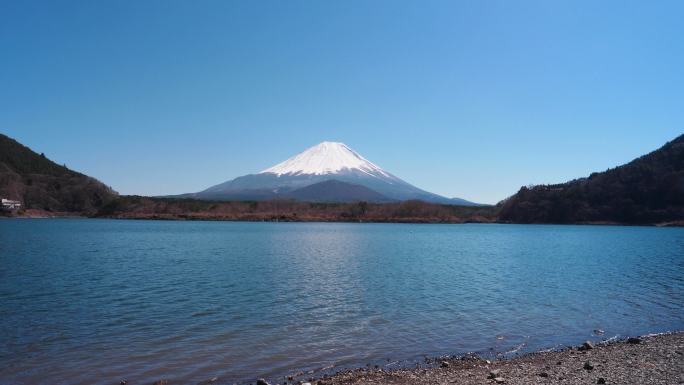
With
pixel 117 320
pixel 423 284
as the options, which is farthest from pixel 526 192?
pixel 117 320

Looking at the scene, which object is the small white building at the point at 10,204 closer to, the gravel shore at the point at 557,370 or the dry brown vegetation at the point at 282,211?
the dry brown vegetation at the point at 282,211

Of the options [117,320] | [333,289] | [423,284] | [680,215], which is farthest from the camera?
[680,215]

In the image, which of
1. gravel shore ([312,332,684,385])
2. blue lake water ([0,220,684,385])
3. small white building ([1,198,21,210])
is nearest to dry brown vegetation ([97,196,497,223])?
small white building ([1,198,21,210])

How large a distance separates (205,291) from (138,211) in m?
145

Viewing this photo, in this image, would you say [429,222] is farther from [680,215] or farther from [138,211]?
[138,211]

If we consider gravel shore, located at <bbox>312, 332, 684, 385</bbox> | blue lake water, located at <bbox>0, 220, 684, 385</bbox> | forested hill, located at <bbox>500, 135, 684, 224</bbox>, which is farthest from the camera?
forested hill, located at <bbox>500, 135, 684, 224</bbox>

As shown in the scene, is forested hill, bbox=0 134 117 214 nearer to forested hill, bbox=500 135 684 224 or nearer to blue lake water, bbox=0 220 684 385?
blue lake water, bbox=0 220 684 385

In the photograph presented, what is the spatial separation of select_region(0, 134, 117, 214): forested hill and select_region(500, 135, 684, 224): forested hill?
137 metres

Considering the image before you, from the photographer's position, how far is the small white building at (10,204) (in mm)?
130000

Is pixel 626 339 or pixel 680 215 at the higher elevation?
pixel 680 215

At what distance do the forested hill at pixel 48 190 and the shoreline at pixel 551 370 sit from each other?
519 ft

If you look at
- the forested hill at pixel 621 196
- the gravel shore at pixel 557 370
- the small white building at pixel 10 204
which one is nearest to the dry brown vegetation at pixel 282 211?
the forested hill at pixel 621 196

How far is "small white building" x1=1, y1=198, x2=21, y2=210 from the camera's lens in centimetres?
13000

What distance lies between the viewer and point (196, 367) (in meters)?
10.8
